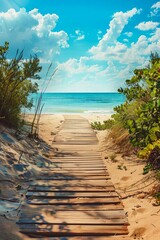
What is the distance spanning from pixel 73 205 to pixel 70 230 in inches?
26.1

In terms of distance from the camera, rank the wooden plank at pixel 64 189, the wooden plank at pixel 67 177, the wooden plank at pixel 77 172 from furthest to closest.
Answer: the wooden plank at pixel 77 172 < the wooden plank at pixel 67 177 < the wooden plank at pixel 64 189

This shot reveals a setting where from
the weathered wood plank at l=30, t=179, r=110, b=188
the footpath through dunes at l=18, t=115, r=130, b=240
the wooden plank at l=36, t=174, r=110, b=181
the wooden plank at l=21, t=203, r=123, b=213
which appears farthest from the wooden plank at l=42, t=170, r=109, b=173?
the wooden plank at l=21, t=203, r=123, b=213

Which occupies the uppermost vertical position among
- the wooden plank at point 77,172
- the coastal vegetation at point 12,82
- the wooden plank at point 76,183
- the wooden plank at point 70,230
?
the coastal vegetation at point 12,82

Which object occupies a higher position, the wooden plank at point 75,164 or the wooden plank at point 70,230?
the wooden plank at point 75,164

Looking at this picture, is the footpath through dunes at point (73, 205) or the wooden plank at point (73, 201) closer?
the footpath through dunes at point (73, 205)

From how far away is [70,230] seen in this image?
2.98 meters

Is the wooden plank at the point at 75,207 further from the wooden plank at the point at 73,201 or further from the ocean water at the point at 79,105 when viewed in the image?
the ocean water at the point at 79,105

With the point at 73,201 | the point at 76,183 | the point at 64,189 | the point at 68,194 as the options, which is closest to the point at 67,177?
the point at 76,183

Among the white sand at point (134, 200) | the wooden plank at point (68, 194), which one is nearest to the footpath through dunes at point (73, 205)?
the wooden plank at point (68, 194)

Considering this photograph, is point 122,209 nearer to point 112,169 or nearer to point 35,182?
point 35,182

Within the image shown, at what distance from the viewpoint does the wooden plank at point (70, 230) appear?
9.59 feet

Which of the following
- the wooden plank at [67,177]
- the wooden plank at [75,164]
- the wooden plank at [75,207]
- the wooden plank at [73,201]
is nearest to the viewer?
the wooden plank at [75,207]

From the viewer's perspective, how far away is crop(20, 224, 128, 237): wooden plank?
292 cm

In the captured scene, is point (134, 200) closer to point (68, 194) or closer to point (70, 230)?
point (68, 194)
